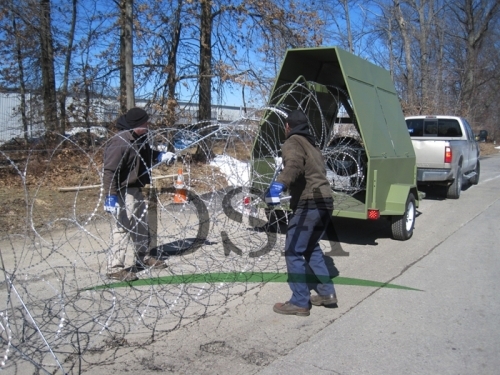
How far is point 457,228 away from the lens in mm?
9688

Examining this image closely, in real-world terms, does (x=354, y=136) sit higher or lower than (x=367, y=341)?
higher

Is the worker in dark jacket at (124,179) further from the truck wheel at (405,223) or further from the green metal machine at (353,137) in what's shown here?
the truck wheel at (405,223)

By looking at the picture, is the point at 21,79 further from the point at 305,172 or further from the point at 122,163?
the point at 305,172

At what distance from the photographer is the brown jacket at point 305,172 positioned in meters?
5.07

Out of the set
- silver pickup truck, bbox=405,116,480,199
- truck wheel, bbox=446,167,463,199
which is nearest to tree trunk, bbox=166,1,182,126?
silver pickup truck, bbox=405,116,480,199

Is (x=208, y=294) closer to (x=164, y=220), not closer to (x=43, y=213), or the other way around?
(x=164, y=220)

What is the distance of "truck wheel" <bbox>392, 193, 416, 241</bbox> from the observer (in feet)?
27.2

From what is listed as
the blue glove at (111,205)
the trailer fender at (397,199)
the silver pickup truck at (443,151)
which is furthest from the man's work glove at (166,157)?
the silver pickup truck at (443,151)

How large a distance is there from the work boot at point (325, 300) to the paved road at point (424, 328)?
18cm

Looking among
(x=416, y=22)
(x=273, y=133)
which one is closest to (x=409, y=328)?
(x=273, y=133)

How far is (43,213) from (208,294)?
210 inches

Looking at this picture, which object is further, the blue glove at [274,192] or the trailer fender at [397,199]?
the trailer fender at [397,199]

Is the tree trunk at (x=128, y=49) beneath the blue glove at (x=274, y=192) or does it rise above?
above

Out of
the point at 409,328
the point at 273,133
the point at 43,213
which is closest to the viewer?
the point at 409,328
